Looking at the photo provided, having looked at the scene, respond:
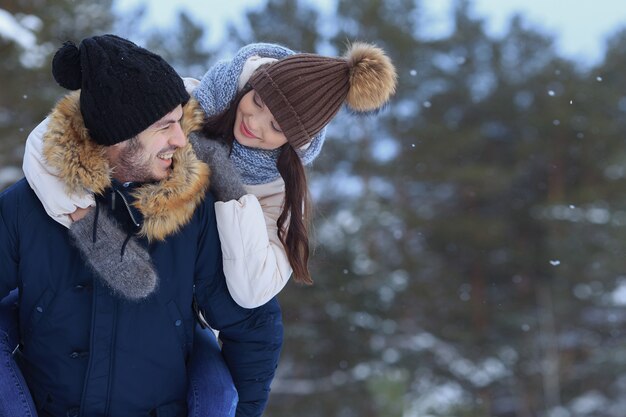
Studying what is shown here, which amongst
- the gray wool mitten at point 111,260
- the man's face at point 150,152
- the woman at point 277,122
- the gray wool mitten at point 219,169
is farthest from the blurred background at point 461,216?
the gray wool mitten at point 111,260

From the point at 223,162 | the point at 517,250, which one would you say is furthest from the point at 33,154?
the point at 517,250

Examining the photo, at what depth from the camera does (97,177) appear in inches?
66.9

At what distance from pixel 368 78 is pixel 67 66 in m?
0.79

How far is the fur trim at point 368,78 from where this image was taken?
2.12 metres

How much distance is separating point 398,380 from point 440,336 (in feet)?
7.34

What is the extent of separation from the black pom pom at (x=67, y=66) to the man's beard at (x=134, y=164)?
178 mm

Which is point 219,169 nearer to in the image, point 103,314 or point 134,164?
point 134,164

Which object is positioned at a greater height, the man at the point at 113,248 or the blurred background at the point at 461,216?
the blurred background at the point at 461,216

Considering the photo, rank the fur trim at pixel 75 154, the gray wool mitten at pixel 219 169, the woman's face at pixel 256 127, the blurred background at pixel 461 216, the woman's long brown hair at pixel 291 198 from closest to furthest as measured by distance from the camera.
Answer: the fur trim at pixel 75 154 < the gray wool mitten at pixel 219 169 < the woman's long brown hair at pixel 291 198 < the woman's face at pixel 256 127 < the blurred background at pixel 461 216

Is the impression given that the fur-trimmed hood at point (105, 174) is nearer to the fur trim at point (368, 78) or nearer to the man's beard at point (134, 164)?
the man's beard at point (134, 164)

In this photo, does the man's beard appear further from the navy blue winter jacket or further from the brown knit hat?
the brown knit hat

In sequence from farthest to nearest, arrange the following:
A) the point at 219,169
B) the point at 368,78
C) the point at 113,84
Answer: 1. the point at 368,78
2. the point at 219,169
3. the point at 113,84

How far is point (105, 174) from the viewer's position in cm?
171

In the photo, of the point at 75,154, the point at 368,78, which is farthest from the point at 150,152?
the point at 368,78
